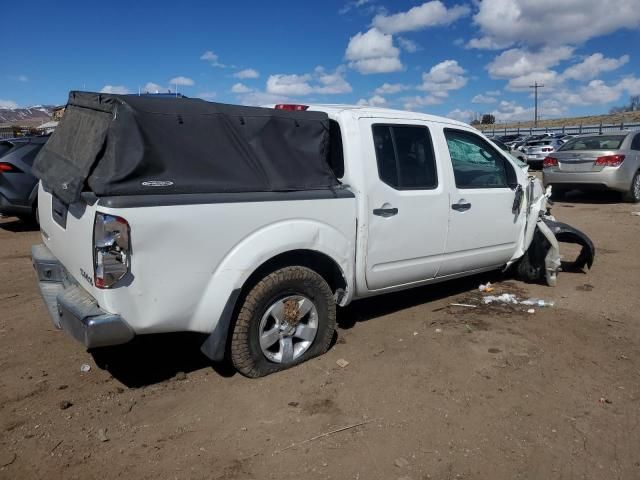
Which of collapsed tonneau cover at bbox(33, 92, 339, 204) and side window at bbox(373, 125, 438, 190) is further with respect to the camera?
side window at bbox(373, 125, 438, 190)

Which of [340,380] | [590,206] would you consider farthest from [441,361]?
[590,206]

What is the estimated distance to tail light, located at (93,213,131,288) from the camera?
9.89 feet

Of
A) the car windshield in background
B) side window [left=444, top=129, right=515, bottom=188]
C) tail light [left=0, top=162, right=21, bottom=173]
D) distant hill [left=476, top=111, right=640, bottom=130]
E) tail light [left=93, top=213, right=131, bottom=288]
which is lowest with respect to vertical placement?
tail light [left=93, top=213, right=131, bottom=288]

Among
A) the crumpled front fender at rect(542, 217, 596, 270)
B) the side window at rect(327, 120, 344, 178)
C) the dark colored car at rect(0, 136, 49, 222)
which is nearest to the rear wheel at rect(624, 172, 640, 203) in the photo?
the crumpled front fender at rect(542, 217, 596, 270)

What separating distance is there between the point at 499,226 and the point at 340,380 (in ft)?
8.17

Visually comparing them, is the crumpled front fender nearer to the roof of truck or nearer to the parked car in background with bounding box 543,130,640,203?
the roof of truck

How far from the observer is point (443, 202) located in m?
4.74

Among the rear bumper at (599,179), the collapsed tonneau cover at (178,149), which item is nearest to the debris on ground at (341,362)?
the collapsed tonneau cover at (178,149)

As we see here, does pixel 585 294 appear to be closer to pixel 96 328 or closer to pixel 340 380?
pixel 340 380

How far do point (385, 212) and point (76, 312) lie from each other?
2322 millimetres

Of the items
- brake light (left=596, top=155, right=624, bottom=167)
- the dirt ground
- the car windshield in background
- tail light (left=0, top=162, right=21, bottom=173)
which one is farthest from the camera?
the car windshield in background

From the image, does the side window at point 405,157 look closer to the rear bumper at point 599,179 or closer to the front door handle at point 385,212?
the front door handle at point 385,212

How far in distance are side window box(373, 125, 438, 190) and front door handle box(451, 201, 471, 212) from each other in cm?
30

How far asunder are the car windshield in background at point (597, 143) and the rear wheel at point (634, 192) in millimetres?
876
